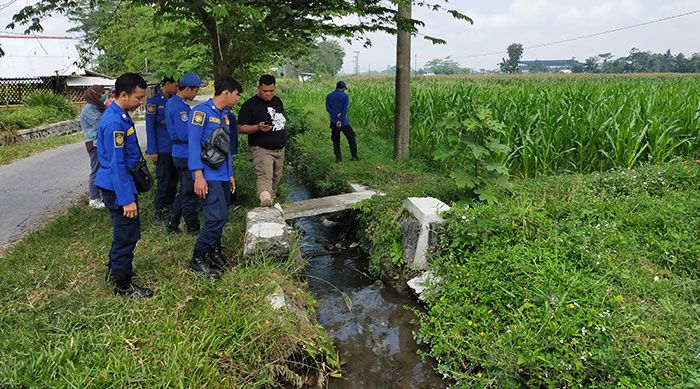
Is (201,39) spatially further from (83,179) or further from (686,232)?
(686,232)

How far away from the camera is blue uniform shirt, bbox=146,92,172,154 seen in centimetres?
529

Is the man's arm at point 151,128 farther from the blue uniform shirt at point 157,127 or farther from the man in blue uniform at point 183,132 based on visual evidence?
the man in blue uniform at point 183,132

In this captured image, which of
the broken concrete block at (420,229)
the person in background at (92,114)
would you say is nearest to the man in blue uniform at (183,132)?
the person in background at (92,114)

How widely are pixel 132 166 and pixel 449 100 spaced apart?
735cm

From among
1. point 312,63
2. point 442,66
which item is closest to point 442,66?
Answer: point 442,66

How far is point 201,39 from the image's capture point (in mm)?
6246

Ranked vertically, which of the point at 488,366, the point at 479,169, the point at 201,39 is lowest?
the point at 488,366

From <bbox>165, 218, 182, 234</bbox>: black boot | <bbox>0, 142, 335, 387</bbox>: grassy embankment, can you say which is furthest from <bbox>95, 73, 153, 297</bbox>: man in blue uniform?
<bbox>165, 218, 182, 234</bbox>: black boot

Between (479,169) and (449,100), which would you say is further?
(449,100)

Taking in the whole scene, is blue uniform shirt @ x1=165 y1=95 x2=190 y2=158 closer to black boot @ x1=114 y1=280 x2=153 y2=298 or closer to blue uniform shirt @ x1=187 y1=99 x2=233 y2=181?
blue uniform shirt @ x1=187 y1=99 x2=233 y2=181

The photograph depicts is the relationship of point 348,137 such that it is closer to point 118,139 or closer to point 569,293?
point 118,139

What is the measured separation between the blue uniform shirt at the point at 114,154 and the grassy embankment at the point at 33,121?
888 centimetres

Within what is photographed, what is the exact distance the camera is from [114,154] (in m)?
3.36

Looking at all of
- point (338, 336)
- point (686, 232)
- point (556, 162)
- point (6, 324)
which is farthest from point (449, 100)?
point (6, 324)
